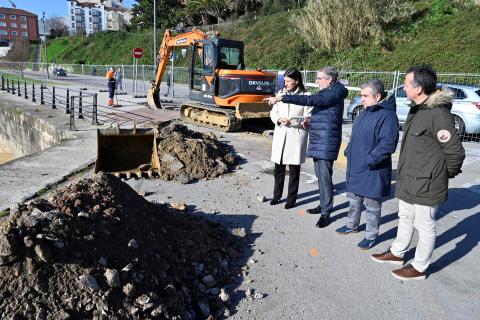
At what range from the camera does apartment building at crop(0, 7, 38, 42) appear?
119 meters

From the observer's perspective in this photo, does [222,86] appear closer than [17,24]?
Yes

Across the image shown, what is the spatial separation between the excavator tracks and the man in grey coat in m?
8.47

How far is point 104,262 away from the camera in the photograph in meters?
3.48

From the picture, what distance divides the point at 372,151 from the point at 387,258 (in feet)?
3.84

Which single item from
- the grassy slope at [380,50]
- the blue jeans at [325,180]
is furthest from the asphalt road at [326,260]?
the grassy slope at [380,50]

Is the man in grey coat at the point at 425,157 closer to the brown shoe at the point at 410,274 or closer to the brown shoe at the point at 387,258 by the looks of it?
the brown shoe at the point at 410,274

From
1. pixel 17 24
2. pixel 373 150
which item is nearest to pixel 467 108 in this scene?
pixel 373 150

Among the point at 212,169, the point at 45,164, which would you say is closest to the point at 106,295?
the point at 212,169

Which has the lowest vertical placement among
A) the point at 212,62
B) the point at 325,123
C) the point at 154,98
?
the point at 154,98

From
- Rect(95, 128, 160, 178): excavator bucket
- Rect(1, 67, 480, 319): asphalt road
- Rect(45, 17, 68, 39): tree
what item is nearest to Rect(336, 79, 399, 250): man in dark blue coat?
Rect(1, 67, 480, 319): asphalt road

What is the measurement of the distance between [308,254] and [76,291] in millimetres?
2502

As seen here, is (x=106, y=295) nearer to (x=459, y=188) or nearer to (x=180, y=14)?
(x=459, y=188)

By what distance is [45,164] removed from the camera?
27.6 feet

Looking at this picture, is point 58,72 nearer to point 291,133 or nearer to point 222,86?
point 222,86
